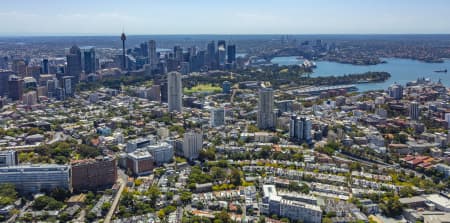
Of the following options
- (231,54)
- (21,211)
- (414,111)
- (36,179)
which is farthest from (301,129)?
(231,54)

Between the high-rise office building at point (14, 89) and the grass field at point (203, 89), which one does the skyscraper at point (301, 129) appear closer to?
the grass field at point (203, 89)

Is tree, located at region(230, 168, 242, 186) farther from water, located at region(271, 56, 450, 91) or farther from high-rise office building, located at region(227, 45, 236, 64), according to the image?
high-rise office building, located at region(227, 45, 236, 64)

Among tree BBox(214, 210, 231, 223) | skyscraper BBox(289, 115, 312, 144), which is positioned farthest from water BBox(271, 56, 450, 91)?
tree BBox(214, 210, 231, 223)

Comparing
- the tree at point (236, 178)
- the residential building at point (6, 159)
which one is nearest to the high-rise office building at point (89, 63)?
the residential building at point (6, 159)

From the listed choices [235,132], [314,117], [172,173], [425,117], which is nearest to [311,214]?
[172,173]

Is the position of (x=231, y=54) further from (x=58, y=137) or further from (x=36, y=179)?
(x=36, y=179)
